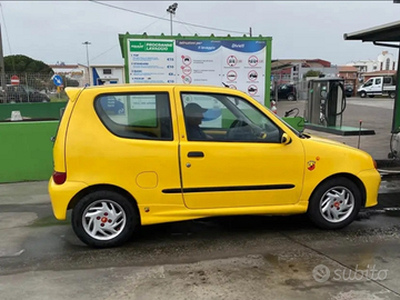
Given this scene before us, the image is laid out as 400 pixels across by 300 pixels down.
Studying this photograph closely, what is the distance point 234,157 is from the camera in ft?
13.6

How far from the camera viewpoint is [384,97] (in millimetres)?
34938

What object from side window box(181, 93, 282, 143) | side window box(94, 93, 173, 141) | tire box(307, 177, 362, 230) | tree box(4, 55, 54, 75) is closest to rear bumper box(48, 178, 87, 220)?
side window box(94, 93, 173, 141)

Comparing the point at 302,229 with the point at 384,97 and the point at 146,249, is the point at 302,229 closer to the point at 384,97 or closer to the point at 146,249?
the point at 146,249

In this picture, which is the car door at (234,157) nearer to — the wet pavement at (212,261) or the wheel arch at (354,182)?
the wheel arch at (354,182)

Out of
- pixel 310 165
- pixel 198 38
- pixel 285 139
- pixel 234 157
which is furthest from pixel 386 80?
pixel 234 157

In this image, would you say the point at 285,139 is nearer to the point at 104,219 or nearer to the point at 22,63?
the point at 104,219

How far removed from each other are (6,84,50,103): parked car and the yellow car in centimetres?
1399

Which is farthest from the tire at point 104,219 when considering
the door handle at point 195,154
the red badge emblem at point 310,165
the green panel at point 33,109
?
the green panel at point 33,109

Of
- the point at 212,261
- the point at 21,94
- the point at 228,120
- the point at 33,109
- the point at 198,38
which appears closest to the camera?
the point at 212,261

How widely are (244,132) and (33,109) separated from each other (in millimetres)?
13344

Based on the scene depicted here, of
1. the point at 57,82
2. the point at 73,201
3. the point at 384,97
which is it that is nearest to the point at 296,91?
A: the point at 384,97

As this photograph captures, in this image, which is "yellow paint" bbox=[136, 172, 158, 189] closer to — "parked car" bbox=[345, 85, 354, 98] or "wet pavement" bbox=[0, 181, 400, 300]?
"wet pavement" bbox=[0, 181, 400, 300]

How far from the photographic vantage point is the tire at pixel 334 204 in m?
4.41

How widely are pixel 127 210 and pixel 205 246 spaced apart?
37.7 inches
